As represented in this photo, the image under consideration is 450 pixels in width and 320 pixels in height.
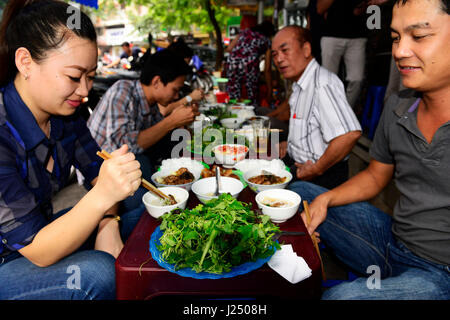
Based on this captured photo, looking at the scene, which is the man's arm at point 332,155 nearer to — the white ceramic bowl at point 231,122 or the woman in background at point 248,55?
the white ceramic bowl at point 231,122

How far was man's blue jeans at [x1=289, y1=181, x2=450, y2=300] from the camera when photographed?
1.45 m

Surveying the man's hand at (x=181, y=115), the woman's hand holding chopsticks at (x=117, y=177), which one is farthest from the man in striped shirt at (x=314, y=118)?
the woman's hand holding chopsticks at (x=117, y=177)

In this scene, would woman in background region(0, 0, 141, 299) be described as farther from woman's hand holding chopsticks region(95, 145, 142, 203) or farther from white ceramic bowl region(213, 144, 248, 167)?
white ceramic bowl region(213, 144, 248, 167)

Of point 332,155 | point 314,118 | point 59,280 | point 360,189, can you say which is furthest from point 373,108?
point 59,280

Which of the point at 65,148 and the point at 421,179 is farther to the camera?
the point at 65,148

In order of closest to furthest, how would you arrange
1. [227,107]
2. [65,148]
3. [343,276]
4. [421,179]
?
1. [421,179]
2. [65,148]
3. [343,276]
4. [227,107]

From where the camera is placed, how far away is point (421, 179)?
177cm

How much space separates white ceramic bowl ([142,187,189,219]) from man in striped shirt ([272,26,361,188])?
5.13 feet

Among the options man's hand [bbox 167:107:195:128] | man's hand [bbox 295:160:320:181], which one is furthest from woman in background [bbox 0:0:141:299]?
man's hand [bbox 295:160:320:181]
